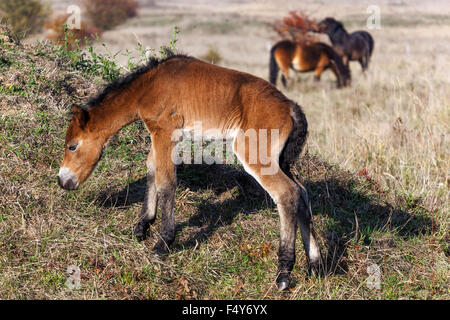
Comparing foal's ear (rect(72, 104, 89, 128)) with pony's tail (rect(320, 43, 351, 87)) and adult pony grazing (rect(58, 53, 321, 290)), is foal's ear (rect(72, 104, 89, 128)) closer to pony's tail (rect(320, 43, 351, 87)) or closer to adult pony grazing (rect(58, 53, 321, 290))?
adult pony grazing (rect(58, 53, 321, 290))

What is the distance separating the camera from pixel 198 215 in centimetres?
536

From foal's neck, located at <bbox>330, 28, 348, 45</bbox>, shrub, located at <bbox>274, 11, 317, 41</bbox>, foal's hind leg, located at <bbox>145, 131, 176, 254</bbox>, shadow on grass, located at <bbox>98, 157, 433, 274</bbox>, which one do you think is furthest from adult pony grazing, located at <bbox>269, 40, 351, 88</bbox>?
foal's hind leg, located at <bbox>145, 131, 176, 254</bbox>

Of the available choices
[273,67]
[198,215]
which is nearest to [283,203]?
[198,215]

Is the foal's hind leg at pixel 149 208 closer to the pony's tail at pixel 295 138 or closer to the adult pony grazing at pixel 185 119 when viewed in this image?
the adult pony grazing at pixel 185 119

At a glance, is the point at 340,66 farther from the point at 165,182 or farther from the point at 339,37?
the point at 165,182

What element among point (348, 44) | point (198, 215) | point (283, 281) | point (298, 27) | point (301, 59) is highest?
point (298, 27)

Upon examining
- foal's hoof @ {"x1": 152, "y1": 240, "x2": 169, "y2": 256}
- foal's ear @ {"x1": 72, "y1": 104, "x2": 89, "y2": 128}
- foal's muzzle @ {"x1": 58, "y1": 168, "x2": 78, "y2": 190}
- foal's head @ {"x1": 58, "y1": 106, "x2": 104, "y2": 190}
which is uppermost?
foal's ear @ {"x1": 72, "y1": 104, "x2": 89, "y2": 128}

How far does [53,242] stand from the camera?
4.43m

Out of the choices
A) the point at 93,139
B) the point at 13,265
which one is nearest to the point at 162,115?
the point at 93,139

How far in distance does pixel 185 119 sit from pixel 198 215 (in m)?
1.36

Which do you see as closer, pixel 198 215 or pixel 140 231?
pixel 140 231

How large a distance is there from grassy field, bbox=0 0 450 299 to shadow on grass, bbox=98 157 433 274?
0.06 ft

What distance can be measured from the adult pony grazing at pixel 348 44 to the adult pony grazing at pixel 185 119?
51.2ft

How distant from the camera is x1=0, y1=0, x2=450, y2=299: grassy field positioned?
4234 mm
